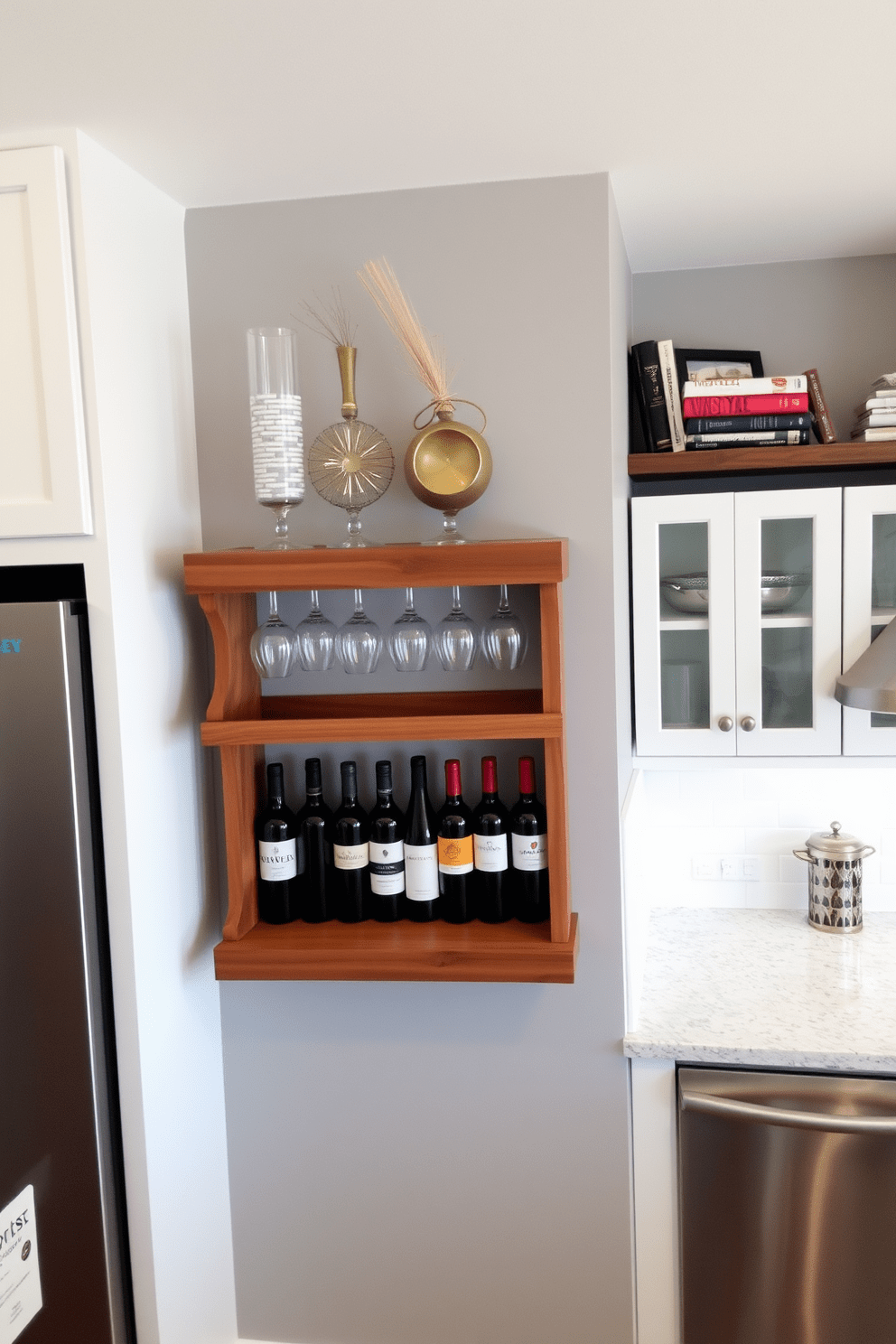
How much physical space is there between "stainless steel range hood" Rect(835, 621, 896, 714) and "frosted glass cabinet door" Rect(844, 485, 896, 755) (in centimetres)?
4

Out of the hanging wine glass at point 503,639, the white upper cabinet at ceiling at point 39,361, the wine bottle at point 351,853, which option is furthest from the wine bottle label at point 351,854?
the white upper cabinet at ceiling at point 39,361

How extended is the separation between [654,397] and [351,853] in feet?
3.95

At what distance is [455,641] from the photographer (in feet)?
5.66

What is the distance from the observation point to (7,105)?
4.66 ft

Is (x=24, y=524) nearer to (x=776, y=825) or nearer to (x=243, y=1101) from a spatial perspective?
(x=243, y=1101)

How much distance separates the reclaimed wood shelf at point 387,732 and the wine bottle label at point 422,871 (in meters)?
0.06

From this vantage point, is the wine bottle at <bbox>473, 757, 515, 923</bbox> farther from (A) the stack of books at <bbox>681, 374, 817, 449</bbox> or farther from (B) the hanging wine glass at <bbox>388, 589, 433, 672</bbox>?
(A) the stack of books at <bbox>681, 374, 817, 449</bbox>

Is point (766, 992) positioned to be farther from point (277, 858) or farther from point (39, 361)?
point (39, 361)

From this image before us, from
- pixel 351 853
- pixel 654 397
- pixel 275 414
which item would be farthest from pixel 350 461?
pixel 654 397

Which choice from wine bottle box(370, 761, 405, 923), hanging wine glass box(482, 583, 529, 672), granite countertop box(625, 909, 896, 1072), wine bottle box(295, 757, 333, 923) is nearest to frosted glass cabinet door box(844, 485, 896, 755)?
granite countertop box(625, 909, 896, 1072)

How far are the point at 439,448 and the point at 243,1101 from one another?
1303mm

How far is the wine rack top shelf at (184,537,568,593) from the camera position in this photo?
163 cm

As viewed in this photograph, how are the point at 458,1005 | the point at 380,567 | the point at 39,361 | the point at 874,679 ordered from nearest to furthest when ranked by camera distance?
the point at 39,361 → the point at 380,567 → the point at 458,1005 → the point at 874,679

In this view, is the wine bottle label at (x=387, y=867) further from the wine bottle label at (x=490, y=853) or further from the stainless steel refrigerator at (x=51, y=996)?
the stainless steel refrigerator at (x=51, y=996)
